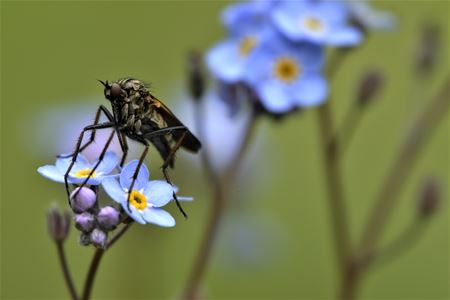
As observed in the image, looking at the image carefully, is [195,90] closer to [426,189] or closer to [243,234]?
[426,189]

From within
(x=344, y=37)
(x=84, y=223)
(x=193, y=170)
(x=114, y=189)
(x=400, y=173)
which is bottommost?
(x=193, y=170)

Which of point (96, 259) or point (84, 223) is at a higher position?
point (84, 223)

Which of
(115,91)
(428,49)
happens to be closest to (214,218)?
(115,91)

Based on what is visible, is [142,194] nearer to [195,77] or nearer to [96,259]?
[96,259]

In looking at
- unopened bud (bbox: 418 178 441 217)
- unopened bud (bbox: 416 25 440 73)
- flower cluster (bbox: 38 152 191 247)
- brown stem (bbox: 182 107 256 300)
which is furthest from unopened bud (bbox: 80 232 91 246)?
unopened bud (bbox: 416 25 440 73)

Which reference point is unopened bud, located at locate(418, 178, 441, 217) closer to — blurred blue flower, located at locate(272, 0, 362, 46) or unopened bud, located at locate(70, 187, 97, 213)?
blurred blue flower, located at locate(272, 0, 362, 46)

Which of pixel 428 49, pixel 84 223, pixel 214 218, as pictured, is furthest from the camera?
pixel 428 49

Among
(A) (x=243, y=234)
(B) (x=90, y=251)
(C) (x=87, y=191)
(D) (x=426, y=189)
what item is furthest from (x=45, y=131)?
(C) (x=87, y=191)

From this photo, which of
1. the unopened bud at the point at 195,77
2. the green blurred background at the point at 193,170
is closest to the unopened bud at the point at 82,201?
the unopened bud at the point at 195,77
